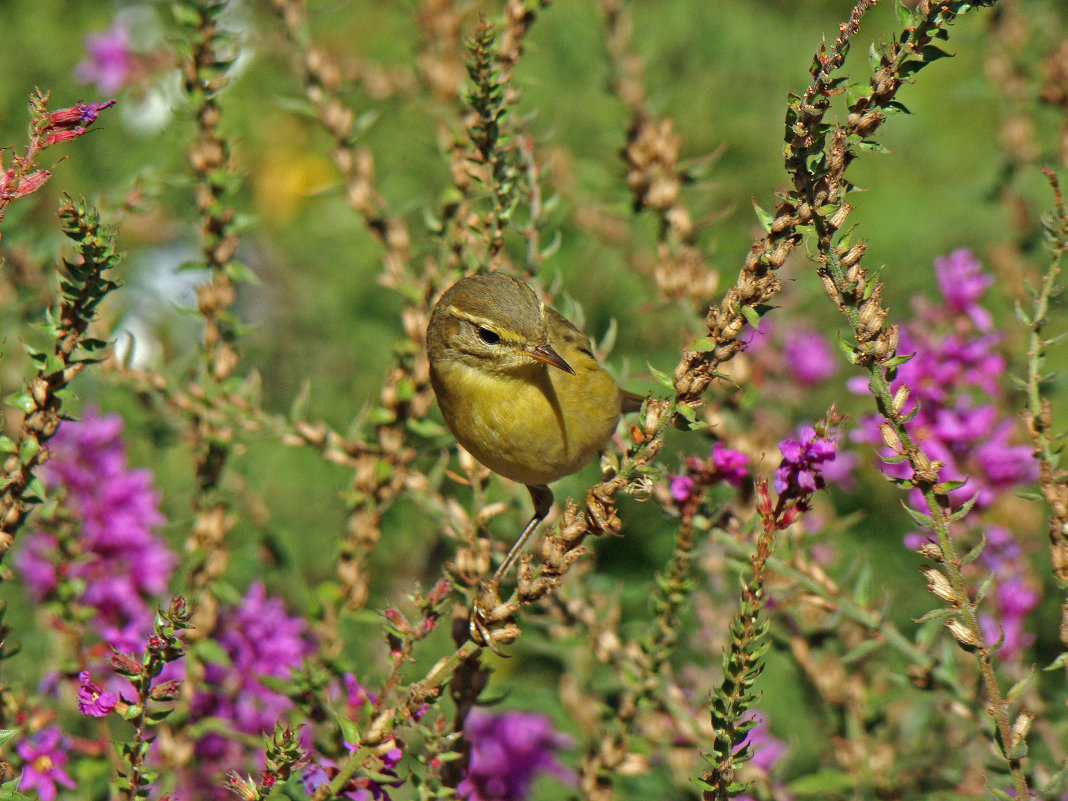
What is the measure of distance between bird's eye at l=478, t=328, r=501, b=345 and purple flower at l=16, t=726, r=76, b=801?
123 centimetres

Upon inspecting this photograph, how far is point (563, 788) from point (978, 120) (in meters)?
4.09

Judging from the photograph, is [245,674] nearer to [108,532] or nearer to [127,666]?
[108,532]

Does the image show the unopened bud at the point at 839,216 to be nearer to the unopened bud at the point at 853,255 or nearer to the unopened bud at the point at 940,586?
the unopened bud at the point at 853,255

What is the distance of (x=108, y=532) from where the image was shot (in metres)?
2.42

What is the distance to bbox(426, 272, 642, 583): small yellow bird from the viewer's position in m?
2.38

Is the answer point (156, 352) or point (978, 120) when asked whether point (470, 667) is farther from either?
point (978, 120)

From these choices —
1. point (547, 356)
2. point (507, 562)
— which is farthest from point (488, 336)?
point (507, 562)

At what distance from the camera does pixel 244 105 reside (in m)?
4.89

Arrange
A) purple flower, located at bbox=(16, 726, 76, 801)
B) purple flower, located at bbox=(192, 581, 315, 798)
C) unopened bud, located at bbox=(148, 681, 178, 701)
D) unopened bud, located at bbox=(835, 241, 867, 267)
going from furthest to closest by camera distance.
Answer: purple flower, located at bbox=(192, 581, 315, 798) < purple flower, located at bbox=(16, 726, 76, 801) < unopened bud, located at bbox=(148, 681, 178, 701) < unopened bud, located at bbox=(835, 241, 867, 267)

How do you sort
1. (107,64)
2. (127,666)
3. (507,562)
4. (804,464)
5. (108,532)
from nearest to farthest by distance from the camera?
(127,666) < (804,464) < (507,562) < (108,532) < (107,64)

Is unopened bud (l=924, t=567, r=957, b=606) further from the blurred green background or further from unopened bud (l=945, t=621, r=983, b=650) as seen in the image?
the blurred green background

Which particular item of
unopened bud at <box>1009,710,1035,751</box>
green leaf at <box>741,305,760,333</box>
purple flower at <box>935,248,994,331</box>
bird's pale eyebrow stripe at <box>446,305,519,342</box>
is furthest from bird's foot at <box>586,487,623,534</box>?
purple flower at <box>935,248,994,331</box>

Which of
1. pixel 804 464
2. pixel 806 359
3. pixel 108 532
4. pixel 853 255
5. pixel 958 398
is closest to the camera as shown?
pixel 853 255

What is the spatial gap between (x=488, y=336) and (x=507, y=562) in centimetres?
60
